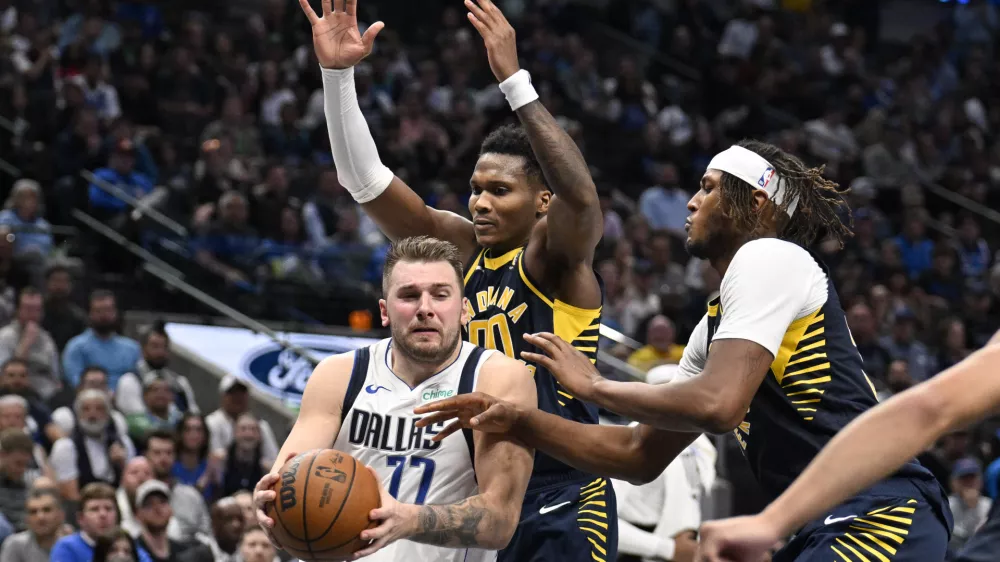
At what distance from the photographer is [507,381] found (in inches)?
197

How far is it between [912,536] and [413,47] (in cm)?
1751

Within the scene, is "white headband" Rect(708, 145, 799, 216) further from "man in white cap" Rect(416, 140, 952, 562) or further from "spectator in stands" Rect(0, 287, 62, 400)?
"spectator in stands" Rect(0, 287, 62, 400)

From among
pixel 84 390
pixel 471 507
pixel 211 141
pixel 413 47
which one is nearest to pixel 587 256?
pixel 471 507

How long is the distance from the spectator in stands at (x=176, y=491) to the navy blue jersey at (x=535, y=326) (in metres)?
5.60

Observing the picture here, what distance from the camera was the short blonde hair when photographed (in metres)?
5.07

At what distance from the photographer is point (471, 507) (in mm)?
4695

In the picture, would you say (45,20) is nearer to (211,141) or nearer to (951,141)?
(211,141)

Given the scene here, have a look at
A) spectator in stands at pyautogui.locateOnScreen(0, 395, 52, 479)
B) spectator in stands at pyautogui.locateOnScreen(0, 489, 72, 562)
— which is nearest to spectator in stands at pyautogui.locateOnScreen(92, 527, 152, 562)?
spectator in stands at pyautogui.locateOnScreen(0, 489, 72, 562)

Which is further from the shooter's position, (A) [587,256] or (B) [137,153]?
(B) [137,153]

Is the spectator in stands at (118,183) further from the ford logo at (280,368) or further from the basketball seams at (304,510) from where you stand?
the basketball seams at (304,510)

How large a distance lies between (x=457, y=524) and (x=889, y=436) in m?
2.22

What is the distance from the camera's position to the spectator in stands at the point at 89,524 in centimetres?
954

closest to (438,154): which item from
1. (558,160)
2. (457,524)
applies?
(558,160)

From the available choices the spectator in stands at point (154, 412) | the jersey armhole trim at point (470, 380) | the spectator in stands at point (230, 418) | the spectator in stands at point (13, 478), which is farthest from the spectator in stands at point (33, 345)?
the jersey armhole trim at point (470, 380)
